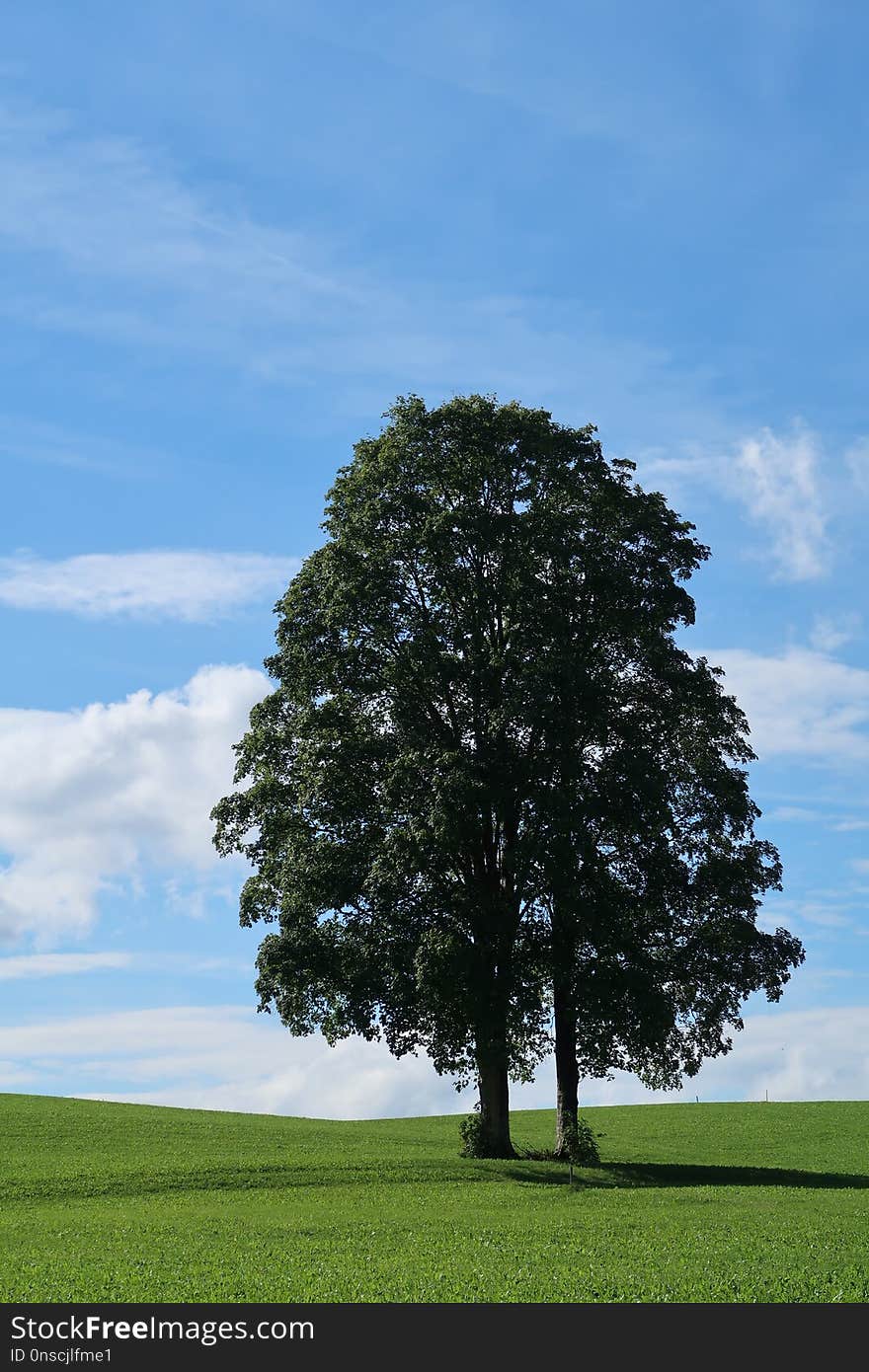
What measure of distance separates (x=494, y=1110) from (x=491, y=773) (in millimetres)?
10826

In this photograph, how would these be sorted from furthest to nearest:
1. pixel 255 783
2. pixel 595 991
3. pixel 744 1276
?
pixel 255 783
pixel 595 991
pixel 744 1276

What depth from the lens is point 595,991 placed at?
121 ft

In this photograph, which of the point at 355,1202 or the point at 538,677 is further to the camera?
the point at 538,677

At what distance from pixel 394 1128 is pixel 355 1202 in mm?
31184

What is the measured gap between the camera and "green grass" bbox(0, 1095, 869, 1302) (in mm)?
20000

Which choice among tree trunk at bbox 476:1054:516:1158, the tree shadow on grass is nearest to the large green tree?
tree trunk at bbox 476:1054:516:1158

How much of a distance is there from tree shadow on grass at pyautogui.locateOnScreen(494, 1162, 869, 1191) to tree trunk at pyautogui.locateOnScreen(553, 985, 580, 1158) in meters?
1.45

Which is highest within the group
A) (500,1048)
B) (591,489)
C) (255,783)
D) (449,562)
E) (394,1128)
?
(591,489)

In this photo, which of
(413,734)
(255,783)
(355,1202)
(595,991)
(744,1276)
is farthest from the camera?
(255,783)

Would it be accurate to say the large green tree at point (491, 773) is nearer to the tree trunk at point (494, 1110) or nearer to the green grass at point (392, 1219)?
the tree trunk at point (494, 1110)

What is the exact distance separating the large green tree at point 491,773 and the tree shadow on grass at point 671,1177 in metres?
3.16

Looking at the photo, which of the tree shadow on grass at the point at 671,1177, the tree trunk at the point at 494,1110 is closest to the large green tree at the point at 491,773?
the tree trunk at the point at 494,1110
